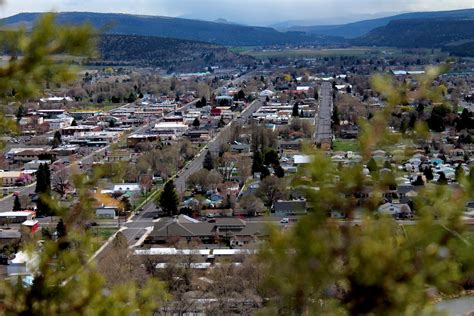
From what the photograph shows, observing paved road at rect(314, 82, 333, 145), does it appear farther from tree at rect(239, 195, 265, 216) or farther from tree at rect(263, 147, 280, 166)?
tree at rect(239, 195, 265, 216)

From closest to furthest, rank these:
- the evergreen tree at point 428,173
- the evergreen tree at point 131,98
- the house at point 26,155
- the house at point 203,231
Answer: the house at point 203,231 → the evergreen tree at point 428,173 → the house at point 26,155 → the evergreen tree at point 131,98

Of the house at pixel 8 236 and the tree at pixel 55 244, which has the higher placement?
the tree at pixel 55 244

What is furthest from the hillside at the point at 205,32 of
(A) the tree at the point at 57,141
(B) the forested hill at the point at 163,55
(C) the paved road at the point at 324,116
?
(A) the tree at the point at 57,141

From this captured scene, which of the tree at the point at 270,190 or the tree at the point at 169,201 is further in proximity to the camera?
the tree at the point at 270,190

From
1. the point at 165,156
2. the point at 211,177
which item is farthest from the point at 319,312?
the point at 165,156

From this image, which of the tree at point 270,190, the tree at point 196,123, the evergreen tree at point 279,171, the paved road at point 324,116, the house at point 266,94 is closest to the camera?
the tree at point 270,190

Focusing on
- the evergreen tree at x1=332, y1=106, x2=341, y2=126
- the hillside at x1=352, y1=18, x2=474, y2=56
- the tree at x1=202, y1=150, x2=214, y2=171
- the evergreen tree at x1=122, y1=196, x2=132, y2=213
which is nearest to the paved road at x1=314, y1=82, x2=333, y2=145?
the evergreen tree at x1=332, y1=106, x2=341, y2=126

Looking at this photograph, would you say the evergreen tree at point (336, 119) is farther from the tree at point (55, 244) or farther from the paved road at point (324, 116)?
the tree at point (55, 244)
